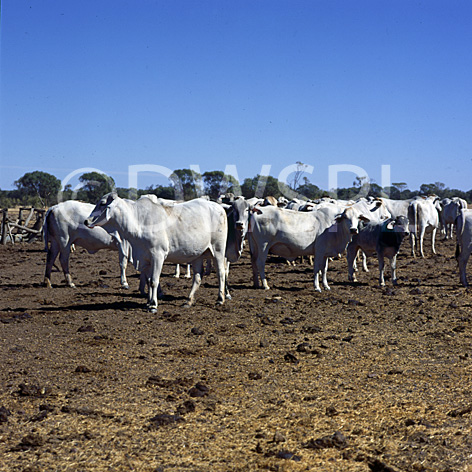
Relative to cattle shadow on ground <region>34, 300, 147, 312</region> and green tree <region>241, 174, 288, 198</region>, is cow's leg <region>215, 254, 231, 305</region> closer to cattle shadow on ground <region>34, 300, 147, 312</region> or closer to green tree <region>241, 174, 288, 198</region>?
cattle shadow on ground <region>34, 300, 147, 312</region>

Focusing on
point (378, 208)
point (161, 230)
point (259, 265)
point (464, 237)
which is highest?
point (378, 208)

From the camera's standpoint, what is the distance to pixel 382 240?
48.8 ft

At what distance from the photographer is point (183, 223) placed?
37.1ft

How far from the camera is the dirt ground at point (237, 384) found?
Answer: 4.75 m

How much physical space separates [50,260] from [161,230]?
453cm

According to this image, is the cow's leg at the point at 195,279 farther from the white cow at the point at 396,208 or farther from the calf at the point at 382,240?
the white cow at the point at 396,208

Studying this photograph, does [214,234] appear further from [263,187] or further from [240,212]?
[263,187]

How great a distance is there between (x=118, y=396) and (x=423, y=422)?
9.53 ft

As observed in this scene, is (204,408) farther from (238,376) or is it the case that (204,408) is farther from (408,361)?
(408,361)

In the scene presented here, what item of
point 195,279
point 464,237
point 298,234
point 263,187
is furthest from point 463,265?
point 263,187

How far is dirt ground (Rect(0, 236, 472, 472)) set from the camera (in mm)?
4746

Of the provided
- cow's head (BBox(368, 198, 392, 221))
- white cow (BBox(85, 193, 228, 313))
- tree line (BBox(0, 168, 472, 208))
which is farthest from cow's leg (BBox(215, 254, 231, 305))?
tree line (BBox(0, 168, 472, 208))

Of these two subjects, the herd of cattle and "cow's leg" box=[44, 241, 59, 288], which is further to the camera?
"cow's leg" box=[44, 241, 59, 288]

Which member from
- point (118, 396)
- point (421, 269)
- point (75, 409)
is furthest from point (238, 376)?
point (421, 269)
